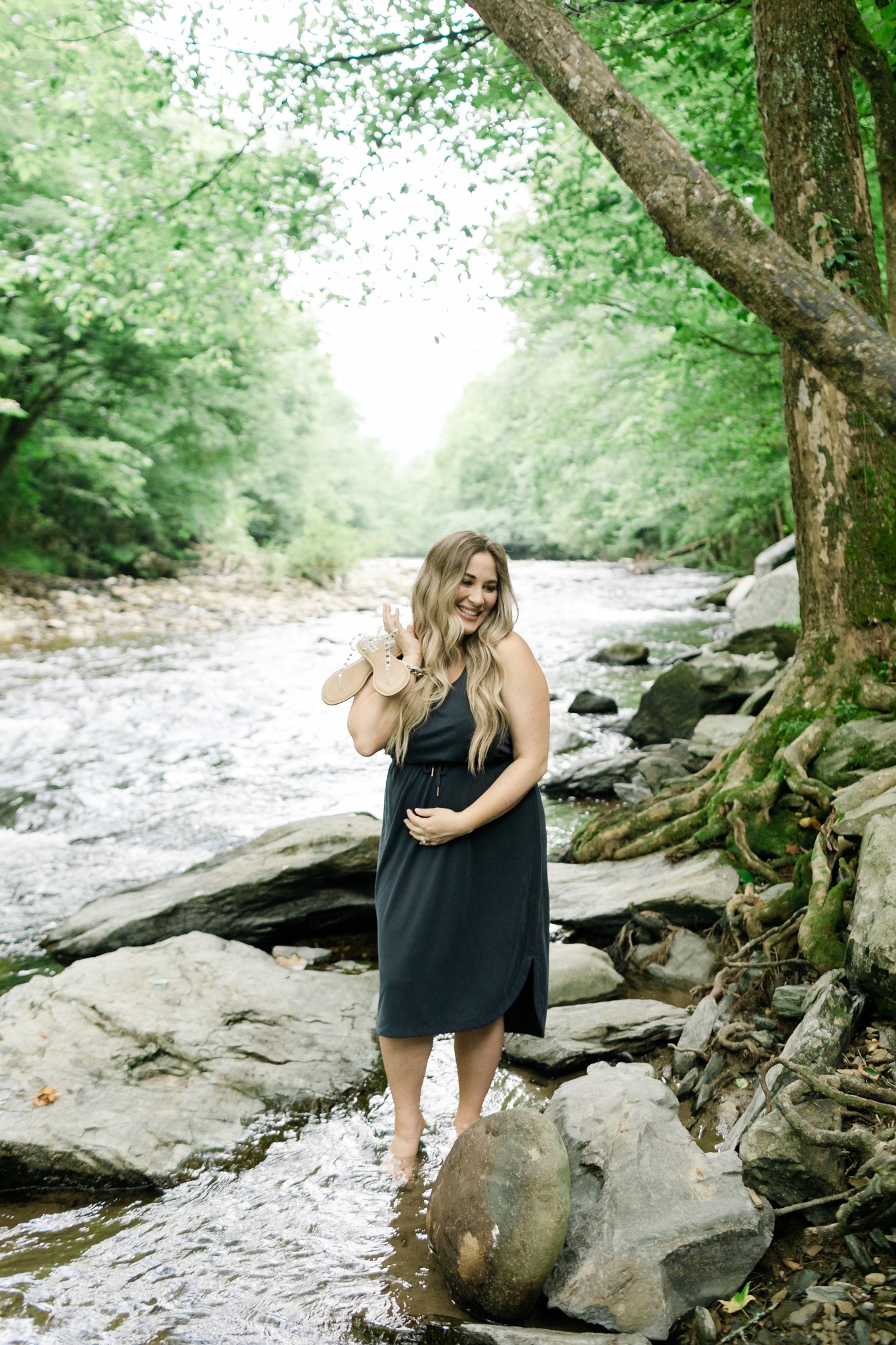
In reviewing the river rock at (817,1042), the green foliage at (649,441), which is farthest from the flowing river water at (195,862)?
the green foliage at (649,441)

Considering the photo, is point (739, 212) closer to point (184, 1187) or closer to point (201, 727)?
point (184, 1187)

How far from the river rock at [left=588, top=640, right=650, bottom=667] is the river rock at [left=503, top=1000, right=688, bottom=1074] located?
35.5 feet

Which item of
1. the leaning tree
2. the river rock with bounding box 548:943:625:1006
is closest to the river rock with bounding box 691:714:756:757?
the leaning tree

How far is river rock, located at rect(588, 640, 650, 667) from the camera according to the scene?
49.3ft

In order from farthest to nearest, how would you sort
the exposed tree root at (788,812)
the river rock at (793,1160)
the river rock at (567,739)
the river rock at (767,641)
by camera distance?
the river rock at (767,641)
the river rock at (567,739)
the exposed tree root at (788,812)
the river rock at (793,1160)

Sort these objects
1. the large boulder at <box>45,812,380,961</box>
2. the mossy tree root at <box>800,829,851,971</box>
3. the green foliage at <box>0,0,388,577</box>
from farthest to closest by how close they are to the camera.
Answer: the green foliage at <box>0,0,388,577</box>
the large boulder at <box>45,812,380,961</box>
the mossy tree root at <box>800,829,851,971</box>

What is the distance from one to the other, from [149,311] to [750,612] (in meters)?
9.73

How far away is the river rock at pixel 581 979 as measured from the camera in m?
4.76

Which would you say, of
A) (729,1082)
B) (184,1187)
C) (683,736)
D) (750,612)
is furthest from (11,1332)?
(750,612)

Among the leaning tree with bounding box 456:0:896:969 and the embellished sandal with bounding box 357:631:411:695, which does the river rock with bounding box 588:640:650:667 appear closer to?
the leaning tree with bounding box 456:0:896:969

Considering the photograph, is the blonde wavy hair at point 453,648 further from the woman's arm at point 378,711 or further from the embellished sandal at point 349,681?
the embellished sandal at point 349,681

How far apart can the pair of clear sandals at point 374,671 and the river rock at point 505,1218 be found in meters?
1.44

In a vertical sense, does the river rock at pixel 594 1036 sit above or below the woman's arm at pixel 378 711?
below

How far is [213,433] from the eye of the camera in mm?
A: 25031
